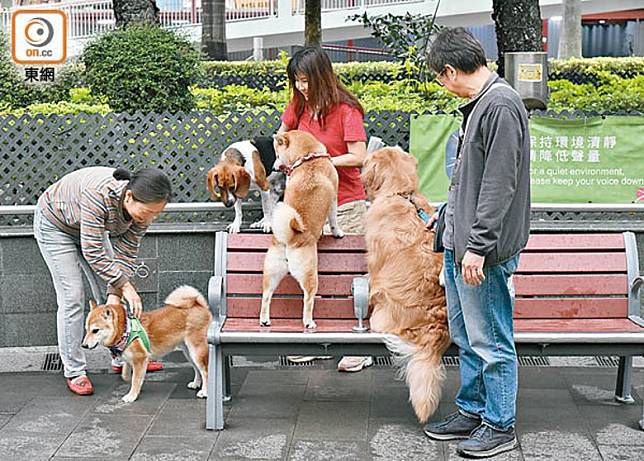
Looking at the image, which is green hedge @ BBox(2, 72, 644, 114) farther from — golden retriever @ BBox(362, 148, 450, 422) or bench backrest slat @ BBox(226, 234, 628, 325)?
golden retriever @ BBox(362, 148, 450, 422)

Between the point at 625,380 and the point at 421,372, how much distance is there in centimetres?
152

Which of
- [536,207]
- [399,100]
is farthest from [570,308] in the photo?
[399,100]

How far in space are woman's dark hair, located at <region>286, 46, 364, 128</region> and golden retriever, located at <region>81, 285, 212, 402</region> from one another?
1446mm

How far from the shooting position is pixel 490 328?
207 inches

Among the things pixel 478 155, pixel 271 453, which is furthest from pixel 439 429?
pixel 478 155

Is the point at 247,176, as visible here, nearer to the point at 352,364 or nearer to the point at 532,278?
the point at 352,364

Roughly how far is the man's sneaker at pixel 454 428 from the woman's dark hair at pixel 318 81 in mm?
2068

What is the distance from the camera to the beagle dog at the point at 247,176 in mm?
7105

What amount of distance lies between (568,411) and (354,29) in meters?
27.2

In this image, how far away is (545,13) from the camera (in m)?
32.8

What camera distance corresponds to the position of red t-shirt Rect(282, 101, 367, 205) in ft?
21.4

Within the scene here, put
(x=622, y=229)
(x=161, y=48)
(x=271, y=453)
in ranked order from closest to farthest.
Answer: (x=271, y=453) → (x=622, y=229) → (x=161, y=48)

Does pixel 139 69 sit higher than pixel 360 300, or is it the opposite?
pixel 139 69

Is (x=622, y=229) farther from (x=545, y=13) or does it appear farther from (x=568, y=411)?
(x=545, y=13)
